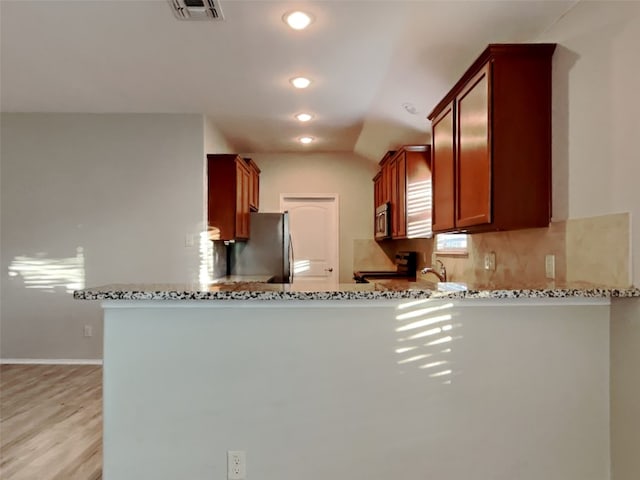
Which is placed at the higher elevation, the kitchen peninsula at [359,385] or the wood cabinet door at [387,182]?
the wood cabinet door at [387,182]

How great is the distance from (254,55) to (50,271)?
3082mm

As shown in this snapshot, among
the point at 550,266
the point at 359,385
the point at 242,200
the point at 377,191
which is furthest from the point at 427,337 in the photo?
the point at 377,191

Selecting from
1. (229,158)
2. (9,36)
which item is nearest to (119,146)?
(229,158)

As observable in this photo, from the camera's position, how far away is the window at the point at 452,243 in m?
3.47

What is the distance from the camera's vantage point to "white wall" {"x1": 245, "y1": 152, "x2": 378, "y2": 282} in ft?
20.2

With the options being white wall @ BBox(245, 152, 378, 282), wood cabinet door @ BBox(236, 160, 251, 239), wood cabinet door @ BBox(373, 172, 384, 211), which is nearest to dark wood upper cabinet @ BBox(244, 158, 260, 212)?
wood cabinet door @ BBox(236, 160, 251, 239)

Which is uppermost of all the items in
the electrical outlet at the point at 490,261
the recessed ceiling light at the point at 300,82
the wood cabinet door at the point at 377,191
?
the recessed ceiling light at the point at 300,82

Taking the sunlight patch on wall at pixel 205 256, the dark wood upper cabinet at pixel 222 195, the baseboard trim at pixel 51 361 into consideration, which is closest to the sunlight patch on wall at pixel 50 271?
the baseboard trim at pixel 51 361

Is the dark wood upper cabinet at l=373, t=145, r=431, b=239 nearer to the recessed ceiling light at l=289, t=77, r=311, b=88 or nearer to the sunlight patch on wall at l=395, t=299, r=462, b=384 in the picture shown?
the recessed ceiling light at l=289, t=77, r=311, b=88

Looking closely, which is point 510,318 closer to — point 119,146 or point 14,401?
point 14,401

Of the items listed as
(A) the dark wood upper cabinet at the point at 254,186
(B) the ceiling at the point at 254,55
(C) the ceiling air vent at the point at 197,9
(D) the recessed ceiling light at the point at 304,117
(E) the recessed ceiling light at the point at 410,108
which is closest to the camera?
(C) the ceiling air vent at the point at 197,9

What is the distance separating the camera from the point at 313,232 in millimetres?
6203

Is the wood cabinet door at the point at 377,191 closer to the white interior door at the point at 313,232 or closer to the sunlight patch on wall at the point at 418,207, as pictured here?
the white interior door at the point at 313,232

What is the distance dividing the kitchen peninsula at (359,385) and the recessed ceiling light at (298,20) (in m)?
1.60
